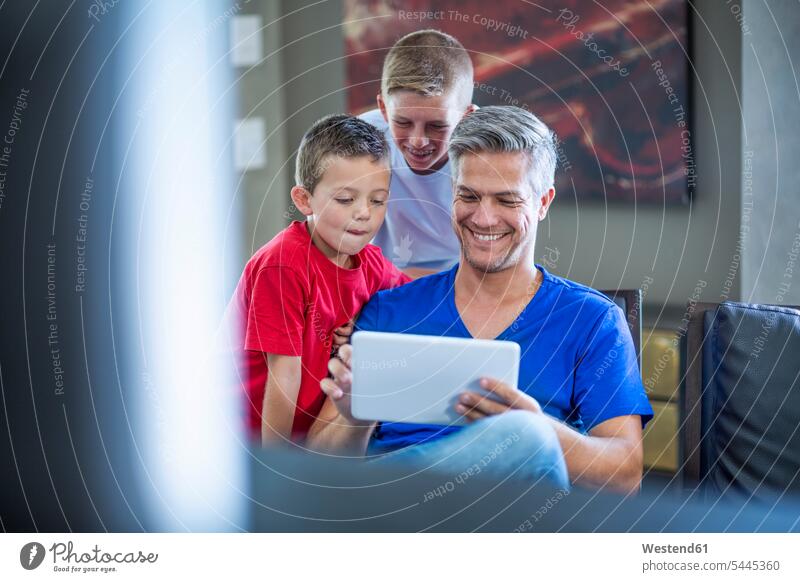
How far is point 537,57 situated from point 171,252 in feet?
1.47

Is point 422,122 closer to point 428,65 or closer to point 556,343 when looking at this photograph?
point 428,65

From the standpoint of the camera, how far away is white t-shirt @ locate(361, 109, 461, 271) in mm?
1022

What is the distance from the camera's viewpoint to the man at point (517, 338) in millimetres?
990

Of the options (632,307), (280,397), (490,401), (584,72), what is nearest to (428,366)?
(490,401)

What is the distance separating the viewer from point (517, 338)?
104 centimetres

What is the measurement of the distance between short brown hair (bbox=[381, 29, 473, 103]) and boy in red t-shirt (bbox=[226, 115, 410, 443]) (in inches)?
2.5

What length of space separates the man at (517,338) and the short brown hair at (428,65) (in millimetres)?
45

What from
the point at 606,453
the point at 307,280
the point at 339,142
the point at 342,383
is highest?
the point at 339,142

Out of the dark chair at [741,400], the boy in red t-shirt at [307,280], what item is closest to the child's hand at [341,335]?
the boy in red t-shirt at [307,280]

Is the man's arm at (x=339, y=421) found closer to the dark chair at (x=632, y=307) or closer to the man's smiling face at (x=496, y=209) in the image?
the man's smiling face at (x=496, y=209)

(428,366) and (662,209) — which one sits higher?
(662,209)

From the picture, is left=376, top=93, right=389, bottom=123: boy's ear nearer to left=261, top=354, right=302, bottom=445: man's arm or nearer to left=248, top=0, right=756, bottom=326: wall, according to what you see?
left=248, top=0, right=756, bottom=326: wall

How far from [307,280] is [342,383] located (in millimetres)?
112

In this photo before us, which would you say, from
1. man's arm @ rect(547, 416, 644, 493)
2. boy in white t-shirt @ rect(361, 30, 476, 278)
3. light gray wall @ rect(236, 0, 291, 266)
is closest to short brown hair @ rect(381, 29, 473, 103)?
boy in white t-shirt @ rect(361, 30, 476, 278)
